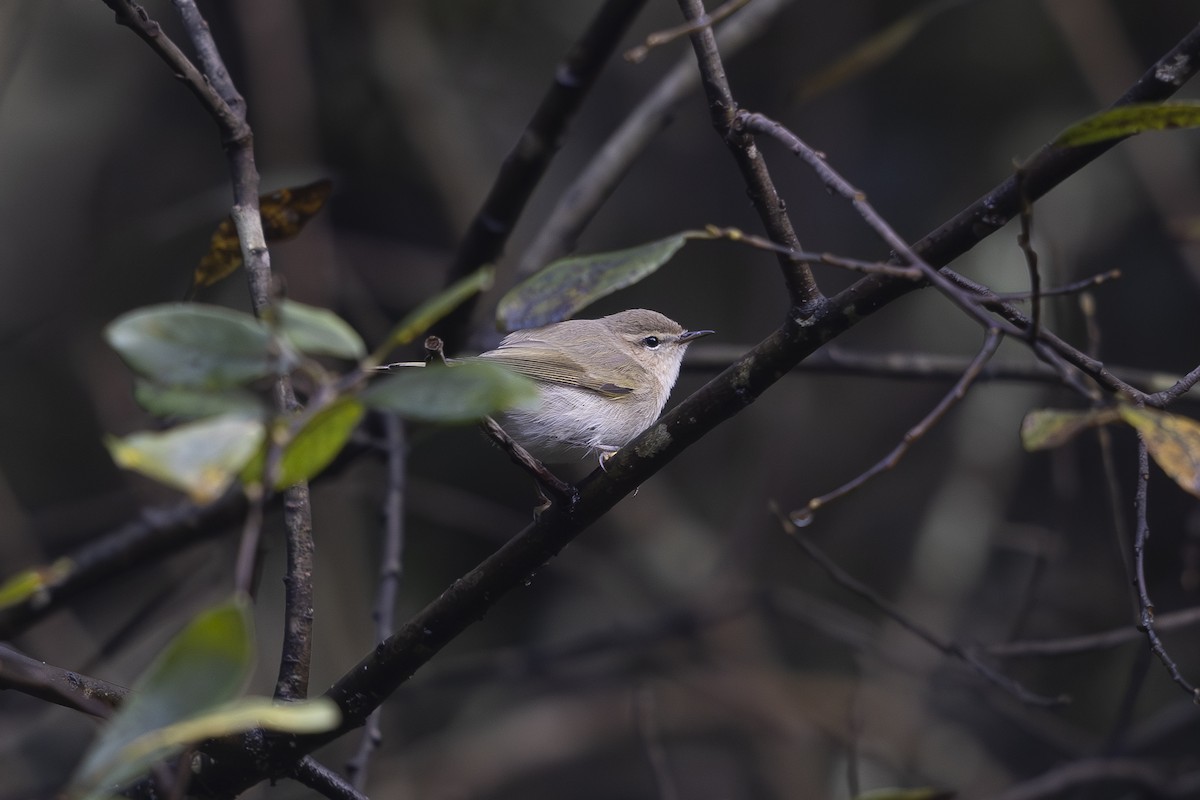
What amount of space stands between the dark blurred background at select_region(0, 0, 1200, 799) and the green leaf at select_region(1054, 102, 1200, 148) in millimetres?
3501

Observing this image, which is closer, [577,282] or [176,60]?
[577,282]

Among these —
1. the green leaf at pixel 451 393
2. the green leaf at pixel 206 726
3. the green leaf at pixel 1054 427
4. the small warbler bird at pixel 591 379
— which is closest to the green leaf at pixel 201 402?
the green leaf at pixel 451 393

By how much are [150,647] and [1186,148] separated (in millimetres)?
5782

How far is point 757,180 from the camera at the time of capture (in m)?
1.80

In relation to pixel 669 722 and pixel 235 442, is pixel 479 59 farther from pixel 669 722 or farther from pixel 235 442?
pixel 235 442

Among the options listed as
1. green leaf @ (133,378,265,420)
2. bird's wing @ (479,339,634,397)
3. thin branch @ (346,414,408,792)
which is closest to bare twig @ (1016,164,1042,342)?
green leaf @ (133,378,265,420)

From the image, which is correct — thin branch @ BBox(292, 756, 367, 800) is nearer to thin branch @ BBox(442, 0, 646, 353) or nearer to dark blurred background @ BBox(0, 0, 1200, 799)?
thin branch @ BBox(442, 0, 646, 353)

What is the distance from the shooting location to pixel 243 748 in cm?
200

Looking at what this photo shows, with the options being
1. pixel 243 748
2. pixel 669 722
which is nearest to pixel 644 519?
pixel 669 722

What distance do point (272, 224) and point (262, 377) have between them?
167 centimetres

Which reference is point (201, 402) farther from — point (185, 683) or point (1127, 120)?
point (1127, 120)

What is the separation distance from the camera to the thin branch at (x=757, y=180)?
175 cm

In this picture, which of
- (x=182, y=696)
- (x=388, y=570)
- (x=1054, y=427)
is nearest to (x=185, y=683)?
(x=182, y=696)

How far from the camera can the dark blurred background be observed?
500 centimetres
